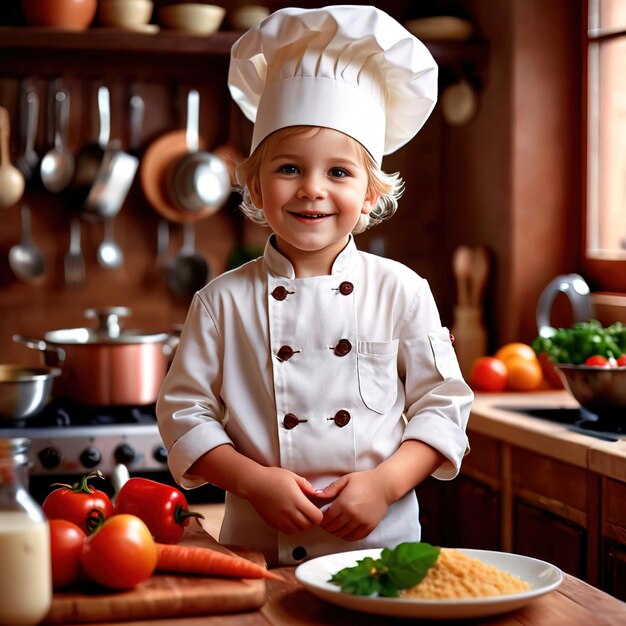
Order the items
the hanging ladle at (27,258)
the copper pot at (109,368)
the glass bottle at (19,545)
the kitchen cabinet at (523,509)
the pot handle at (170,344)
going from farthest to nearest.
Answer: the hanging ladle at (27,258), the pot handle at (170,344), the copper pot at (109,368), the kitchen cabinet at (523,509), the glass bottle at (19,545)

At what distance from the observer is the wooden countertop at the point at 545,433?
195cm

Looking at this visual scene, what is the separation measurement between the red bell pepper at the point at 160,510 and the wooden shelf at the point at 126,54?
6.25 ft

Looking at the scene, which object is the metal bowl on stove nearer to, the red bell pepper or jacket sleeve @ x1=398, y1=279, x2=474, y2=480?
jacket sleeve @ x1=398, y1=279, x2=474, y2=480

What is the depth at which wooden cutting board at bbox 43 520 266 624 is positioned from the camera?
1.00 meters

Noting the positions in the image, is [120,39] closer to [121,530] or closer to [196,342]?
[196,342]

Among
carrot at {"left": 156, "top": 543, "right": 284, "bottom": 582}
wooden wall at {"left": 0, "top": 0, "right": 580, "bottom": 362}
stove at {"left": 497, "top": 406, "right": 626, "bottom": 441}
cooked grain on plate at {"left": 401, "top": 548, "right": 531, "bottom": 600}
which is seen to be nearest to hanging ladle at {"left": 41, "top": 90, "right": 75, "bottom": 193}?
wooden wall at {"left": 0, "top": 0, "right": 580, "bottom": 362}

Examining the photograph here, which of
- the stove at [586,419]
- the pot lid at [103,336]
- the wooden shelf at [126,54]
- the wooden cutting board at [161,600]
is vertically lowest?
the wooden cutting board at [161,600]

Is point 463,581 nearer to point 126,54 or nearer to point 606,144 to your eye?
point 606,144

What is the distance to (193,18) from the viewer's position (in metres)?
2.89

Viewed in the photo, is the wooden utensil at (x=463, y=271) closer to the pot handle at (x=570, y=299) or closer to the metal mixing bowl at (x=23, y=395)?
the pot handle at (x=570, y=299)

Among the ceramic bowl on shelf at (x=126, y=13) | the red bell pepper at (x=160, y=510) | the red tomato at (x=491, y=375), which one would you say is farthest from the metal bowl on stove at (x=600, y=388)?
the ceramic bowl on shelf at (x=126, y=13)

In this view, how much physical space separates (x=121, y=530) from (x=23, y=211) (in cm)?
227

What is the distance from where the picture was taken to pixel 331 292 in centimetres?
139

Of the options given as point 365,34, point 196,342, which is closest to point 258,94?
point 365,34
